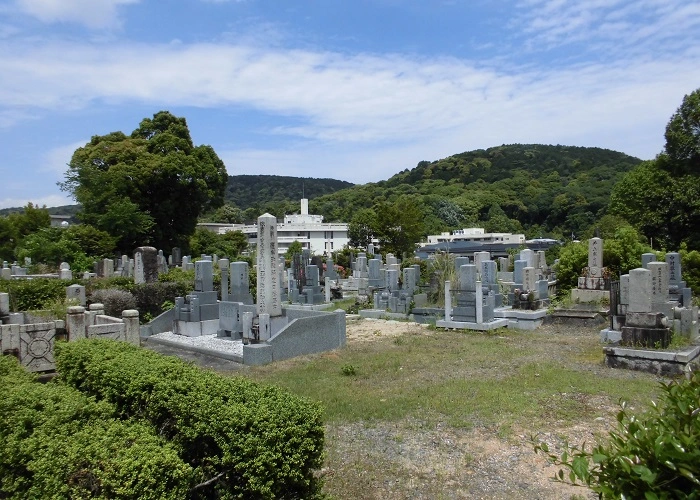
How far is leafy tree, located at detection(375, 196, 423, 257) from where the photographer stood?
38.8 m

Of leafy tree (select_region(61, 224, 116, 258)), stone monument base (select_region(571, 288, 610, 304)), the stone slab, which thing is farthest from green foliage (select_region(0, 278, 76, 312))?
stone monument base (select_region(571, 288, 610, 304))

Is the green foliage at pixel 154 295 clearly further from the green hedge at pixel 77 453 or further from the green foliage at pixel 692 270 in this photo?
the green foliage at pixel 692 270

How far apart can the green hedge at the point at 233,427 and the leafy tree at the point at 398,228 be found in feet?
112

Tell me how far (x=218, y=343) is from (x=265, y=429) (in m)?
9.30

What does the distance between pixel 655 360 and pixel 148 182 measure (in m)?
29.3

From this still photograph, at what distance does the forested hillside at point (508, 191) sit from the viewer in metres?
73.1

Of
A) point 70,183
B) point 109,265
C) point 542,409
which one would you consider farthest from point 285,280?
point 542,409

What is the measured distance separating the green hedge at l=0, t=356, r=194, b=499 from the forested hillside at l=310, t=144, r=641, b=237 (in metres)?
59.6

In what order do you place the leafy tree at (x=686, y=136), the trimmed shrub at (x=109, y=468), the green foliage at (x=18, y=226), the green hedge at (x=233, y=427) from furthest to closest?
the green foliage at (x=18, y=226) → the leafy tree at (x=686, y=136) → the green hedge at (x=233, y=427) → the trimmed shrub at (x=109, y=468)

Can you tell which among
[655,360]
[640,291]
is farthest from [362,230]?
Result: [655,360]

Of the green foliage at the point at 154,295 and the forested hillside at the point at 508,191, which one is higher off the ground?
the forested hillside at the point at 508,191

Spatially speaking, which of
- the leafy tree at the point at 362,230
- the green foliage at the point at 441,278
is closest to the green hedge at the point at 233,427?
the green foliage at the point at 441,278

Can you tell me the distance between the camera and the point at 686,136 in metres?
28.9

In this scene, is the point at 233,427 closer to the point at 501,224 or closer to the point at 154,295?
the point at 154,295
